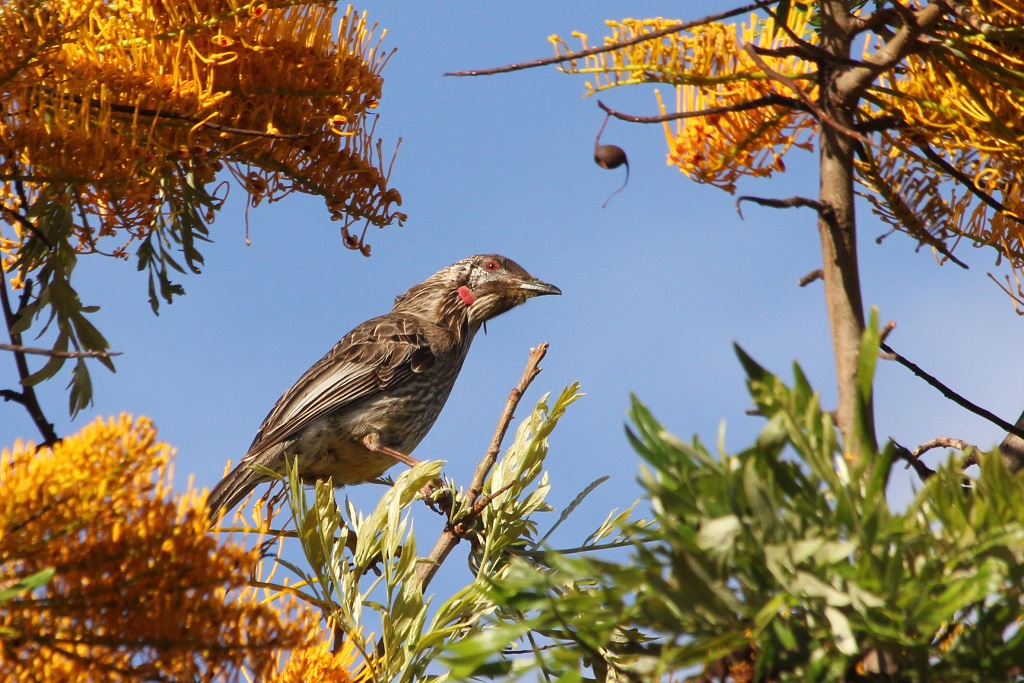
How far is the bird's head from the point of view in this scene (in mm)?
6691

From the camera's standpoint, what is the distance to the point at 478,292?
6.77 meters

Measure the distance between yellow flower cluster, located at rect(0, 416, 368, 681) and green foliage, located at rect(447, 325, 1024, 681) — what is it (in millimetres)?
650

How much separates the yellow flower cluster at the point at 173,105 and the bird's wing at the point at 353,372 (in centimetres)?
159

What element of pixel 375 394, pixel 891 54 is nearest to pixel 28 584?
pixel 891 54

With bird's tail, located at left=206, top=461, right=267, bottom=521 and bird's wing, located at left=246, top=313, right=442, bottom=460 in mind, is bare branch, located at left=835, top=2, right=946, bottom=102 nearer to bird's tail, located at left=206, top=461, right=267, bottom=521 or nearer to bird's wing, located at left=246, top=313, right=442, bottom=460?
bird's tail, located at left=206, top=461, right=267, bottom=521

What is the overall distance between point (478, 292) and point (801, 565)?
542 centimetres

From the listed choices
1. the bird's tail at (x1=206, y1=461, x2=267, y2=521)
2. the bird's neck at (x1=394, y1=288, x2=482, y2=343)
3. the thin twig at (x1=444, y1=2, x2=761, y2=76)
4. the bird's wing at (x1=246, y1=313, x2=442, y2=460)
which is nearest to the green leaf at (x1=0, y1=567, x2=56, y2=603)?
the thin twig at (x1=444, y1=2, x2=761, y2=76)

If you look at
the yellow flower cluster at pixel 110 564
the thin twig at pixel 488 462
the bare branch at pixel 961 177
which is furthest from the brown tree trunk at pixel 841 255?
the thin twig at pixel 488 462

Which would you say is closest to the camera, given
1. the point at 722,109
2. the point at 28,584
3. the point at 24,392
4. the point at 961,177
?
the point at 28,584

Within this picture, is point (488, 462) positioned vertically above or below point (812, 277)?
A: above

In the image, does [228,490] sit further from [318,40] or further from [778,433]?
[778,433]

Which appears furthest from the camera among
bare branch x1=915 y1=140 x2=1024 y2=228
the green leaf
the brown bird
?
the brown bird

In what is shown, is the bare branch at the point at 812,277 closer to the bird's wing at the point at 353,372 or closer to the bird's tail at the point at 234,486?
the bird's tail at the point at 234,486

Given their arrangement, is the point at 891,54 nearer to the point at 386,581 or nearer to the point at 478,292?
the point at 386,581
